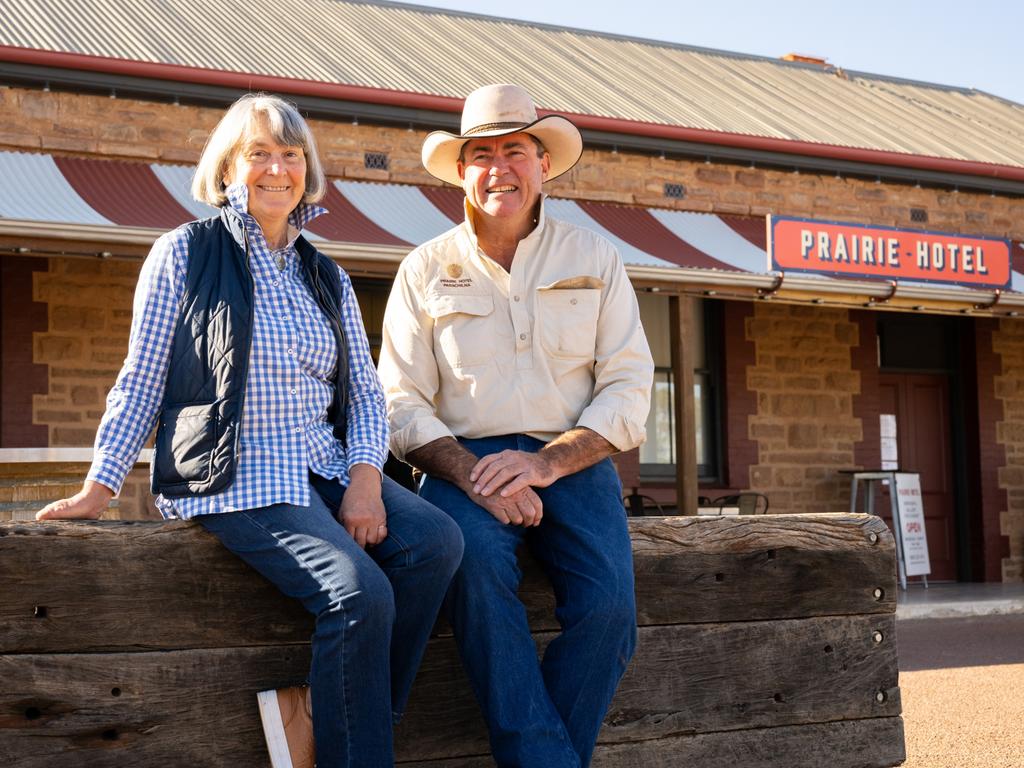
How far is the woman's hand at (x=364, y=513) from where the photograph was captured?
2.88 meters

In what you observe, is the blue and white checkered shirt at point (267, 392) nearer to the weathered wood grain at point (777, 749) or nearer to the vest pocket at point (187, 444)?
the vest pocket at point (187, 444)

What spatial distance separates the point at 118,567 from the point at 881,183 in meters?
10.9

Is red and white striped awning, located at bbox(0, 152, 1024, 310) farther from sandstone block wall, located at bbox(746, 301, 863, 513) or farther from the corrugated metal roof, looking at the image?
sandstone block wall, located at bbox(746, 301, 863, 513)

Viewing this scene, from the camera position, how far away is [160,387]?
2.92 meters

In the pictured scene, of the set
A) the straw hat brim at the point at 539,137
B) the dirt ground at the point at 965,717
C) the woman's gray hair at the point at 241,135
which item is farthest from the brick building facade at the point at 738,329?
the woman's gray hair at the point at 241,135

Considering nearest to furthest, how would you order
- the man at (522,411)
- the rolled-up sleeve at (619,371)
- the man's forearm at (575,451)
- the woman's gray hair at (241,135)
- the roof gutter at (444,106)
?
the man at (522,411), the woman's gray hair at (241,135), the man's forearm at (575,451), the rolled-up sleeve at (619,371), the roof gutter at (444,106)

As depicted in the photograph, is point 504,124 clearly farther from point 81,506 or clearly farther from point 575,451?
point 81,506

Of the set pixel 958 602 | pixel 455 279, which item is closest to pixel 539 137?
pixel 455 279

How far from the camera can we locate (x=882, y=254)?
10523 millimetres

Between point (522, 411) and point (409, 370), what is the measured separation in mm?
309

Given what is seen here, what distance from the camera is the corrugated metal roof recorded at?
404 inches

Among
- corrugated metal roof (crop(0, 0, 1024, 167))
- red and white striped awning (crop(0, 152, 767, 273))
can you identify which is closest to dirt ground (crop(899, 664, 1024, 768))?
red and white striped awning (crop(0, 152, 767, 273))

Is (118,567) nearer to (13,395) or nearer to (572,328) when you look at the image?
(572,328)

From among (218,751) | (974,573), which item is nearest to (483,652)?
(218,751)
